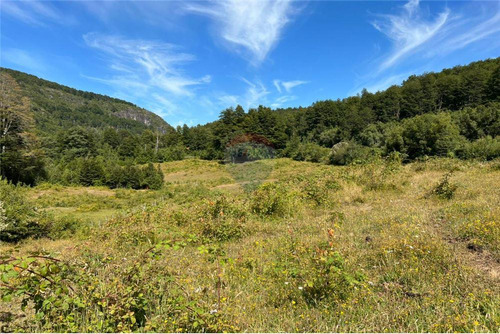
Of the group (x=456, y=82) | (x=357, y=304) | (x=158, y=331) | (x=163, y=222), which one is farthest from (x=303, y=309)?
(x=456, y=82)

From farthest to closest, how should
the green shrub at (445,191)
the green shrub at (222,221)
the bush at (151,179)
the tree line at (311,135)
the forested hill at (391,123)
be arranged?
the forested hill at (391,123), the bush at (151,179), the tree line at (311,135), the green shrub at (445,191), the green shrub at (222,221)

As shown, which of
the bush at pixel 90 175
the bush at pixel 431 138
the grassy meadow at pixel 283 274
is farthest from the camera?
the bush at pixel 90 175

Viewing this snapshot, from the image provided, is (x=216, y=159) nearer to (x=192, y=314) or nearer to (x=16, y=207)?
(x=16, y=207)

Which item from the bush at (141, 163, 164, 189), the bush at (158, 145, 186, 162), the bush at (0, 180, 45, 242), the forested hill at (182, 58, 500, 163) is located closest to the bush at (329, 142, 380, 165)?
the forested hill at (182, 58, 500, 163)

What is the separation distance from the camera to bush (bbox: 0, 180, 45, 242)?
9633mm

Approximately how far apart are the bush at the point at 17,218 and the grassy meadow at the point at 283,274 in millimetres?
5916

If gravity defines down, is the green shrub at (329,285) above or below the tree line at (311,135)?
below

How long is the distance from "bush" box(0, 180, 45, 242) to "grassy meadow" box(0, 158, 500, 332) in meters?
5.92

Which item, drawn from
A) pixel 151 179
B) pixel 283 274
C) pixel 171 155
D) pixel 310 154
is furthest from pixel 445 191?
pixel 171 155

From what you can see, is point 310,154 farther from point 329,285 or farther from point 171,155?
point 329,285

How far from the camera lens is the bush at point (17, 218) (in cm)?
963

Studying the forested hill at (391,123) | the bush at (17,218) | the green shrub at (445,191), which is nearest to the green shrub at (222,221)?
the green shrub at (445,191)

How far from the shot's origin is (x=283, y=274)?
11.6ft

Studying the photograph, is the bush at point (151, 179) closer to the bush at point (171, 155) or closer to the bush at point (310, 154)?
the bush at point (310, 154)
